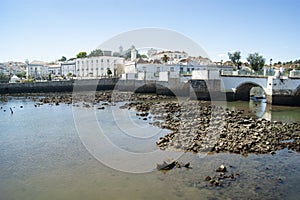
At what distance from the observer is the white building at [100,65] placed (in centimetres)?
7019

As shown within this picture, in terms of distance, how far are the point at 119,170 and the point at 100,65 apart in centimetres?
6305

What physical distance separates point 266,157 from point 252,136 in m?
2.55

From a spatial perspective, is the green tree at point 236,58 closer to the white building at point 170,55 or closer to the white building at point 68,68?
the white building at point 170,55

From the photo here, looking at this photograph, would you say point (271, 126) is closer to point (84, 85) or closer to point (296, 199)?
point (296, 199)

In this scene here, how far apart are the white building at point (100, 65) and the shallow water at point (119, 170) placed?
51.6 meters

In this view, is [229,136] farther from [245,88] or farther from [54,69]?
[54,69]

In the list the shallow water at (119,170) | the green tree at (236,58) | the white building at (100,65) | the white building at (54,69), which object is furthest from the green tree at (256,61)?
the white building at (54,69)

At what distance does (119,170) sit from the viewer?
11.5m

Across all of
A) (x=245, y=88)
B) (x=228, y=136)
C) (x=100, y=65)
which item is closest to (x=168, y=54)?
(x=100, y=65)

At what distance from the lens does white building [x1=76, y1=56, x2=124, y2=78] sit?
70188 mm

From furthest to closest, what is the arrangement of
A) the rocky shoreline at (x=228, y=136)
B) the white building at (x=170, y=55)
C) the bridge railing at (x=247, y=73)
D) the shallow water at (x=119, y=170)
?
the white building at (x=170, y=55) < the bridge railing at (x=247, y=73) < the rocky shoreline at (x=228, y=136) < the shallow water at (x=119, y=170)

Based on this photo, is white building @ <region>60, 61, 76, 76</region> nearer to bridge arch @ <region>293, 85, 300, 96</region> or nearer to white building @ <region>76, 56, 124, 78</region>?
white building @ <region>76, 56, 124, 78</region>

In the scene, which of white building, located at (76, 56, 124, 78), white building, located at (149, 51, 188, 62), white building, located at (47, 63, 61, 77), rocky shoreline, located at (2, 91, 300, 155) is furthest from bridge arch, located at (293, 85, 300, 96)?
white building, located at (47, 63, 61, 77)

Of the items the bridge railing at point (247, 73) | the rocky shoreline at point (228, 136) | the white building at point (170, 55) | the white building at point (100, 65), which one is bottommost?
the rocky shoreline at point (228, 136)
